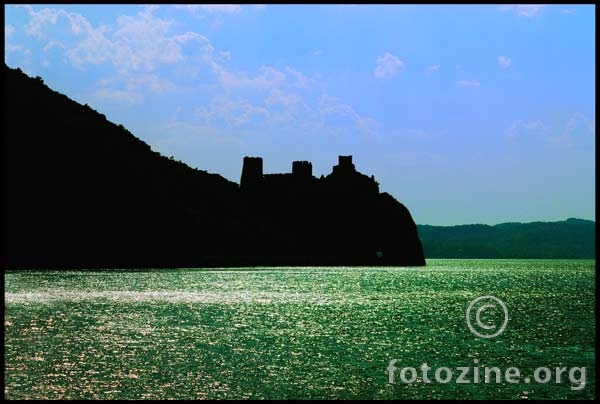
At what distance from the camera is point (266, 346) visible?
48781 millimetres

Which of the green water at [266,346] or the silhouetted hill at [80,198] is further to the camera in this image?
the silhouetted hill at [80,198]

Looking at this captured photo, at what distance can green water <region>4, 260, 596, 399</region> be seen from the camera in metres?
34.9

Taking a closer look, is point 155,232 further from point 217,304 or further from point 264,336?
point 264,336

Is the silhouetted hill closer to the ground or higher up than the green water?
higher up

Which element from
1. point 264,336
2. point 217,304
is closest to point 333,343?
point 264,336

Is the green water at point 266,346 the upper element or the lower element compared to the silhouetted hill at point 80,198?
lower

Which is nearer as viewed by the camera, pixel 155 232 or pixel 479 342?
pixel 479 342

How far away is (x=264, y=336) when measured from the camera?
178 feet

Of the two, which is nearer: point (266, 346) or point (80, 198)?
point (266, 346)

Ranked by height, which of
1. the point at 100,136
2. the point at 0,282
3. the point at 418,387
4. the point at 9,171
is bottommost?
the point at 418,387

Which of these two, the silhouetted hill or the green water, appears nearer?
the green water

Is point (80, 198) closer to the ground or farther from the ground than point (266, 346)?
farther from the ground

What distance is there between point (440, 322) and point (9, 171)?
376 feet

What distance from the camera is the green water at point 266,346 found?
34875mm
